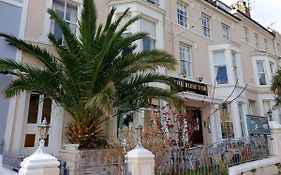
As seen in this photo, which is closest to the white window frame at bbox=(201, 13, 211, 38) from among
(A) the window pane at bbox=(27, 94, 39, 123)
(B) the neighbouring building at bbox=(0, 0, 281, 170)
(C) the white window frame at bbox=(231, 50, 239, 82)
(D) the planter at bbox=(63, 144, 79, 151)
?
(B) the neighbouring building at bbox=(0, 0, 281, 170)

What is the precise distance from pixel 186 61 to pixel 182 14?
3.39m

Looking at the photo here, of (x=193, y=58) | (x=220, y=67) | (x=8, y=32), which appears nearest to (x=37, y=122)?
(x=8, y=32)

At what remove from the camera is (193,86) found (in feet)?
47.1

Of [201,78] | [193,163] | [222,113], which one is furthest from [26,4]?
[222,113]

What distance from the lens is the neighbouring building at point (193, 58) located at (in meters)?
8.92

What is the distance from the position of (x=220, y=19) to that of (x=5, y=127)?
53.4 ft

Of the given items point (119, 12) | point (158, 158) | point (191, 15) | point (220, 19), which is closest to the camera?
point (158, 158)

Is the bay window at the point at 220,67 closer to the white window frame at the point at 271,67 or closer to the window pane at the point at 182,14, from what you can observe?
the window pane at the point at 182,14

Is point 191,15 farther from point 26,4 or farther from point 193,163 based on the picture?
point 193,163

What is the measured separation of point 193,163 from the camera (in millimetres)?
7371

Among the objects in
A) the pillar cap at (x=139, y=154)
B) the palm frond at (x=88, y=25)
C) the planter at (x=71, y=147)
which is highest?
the palm frond at (x=88, y=25)

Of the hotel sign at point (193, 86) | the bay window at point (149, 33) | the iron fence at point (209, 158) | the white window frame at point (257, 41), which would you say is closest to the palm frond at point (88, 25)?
the bay window at point (149, 33)

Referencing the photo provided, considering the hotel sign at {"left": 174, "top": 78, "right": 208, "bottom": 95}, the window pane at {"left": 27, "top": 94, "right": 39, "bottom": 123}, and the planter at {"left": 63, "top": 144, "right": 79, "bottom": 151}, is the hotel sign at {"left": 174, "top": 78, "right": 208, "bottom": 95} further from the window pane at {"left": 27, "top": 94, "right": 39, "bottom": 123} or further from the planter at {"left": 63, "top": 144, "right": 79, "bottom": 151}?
the window pane at {"left": 27, "top": 94, "right": 39, "bottom": 123}

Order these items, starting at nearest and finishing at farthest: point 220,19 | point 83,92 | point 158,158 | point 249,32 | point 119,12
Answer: point 158,158 → point 83,92 → point 119,12 → point 220,19 → point 249,32
